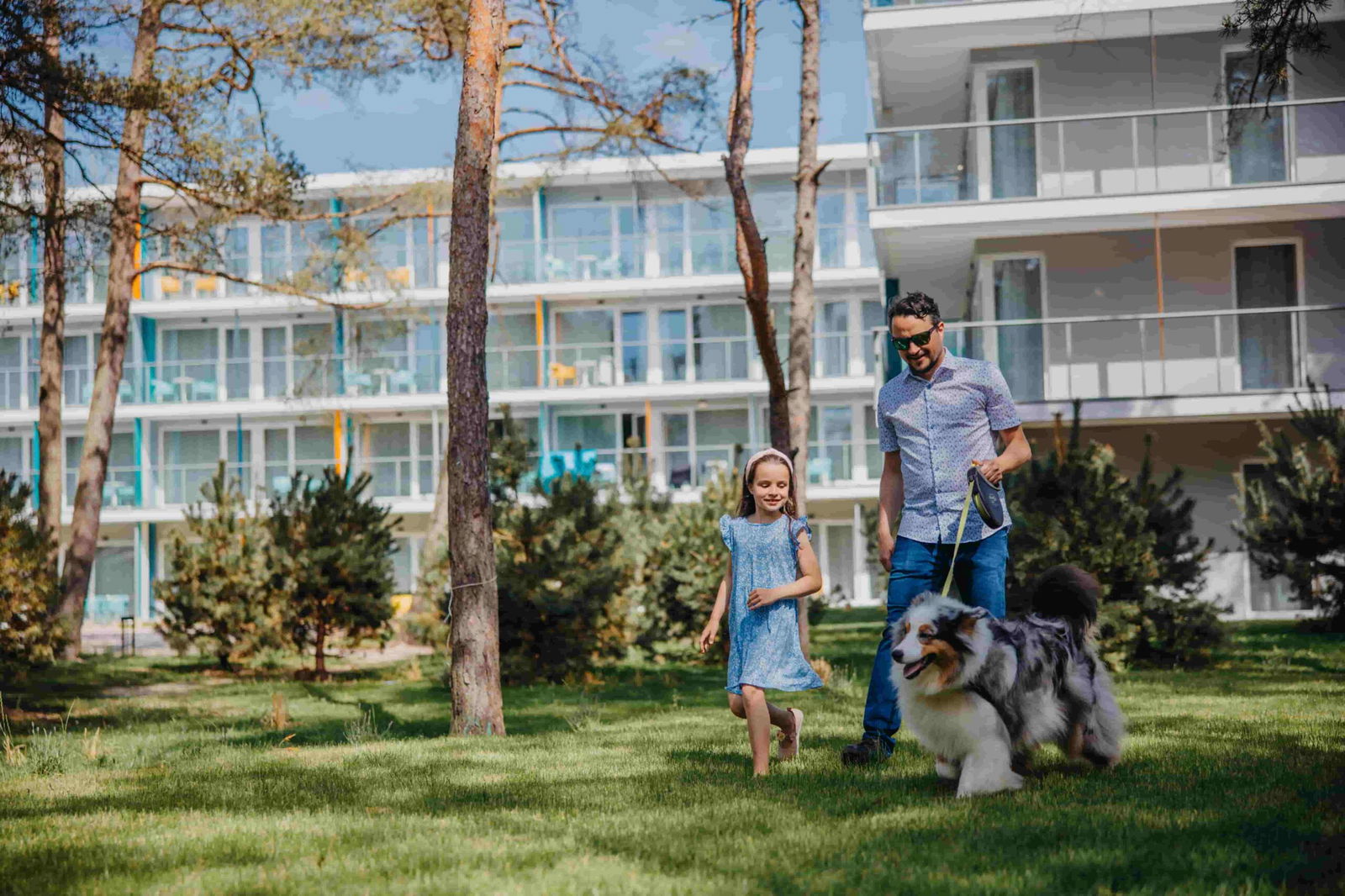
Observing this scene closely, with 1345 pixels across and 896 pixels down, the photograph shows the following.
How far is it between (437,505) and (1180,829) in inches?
680

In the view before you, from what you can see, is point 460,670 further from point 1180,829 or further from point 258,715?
point 1180,829

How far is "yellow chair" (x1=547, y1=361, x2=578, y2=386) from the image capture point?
1368 inches

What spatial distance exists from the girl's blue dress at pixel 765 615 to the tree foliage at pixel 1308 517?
35.0 feet

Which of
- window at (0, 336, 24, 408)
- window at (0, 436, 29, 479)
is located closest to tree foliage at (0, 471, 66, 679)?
window at (0, 336, 24, 408)

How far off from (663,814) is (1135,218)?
626 inches

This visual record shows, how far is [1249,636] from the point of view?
1567 cm

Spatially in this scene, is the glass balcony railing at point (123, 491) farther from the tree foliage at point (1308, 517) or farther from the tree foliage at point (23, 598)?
the tree foliage at point (1308, 517)

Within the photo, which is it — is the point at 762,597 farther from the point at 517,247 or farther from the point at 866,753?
the point at 517,247

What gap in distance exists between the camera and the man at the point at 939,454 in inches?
225

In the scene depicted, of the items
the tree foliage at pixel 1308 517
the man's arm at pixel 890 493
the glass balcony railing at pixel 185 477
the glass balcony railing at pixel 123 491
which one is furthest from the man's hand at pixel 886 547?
the glass balcony railing at pixel 123 491

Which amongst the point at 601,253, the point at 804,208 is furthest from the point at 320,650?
the point at 601,253

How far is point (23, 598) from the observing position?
11859 mm

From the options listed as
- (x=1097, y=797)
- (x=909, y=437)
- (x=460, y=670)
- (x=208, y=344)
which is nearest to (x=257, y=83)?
(x=460, y=670)

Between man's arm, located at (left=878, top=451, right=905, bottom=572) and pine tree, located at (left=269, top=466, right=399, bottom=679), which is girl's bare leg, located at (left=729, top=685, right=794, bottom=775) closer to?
man's arm, located at (left=878, top=451, right=905, bottom=572)
